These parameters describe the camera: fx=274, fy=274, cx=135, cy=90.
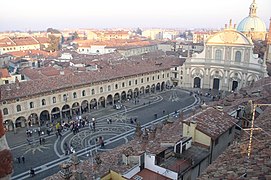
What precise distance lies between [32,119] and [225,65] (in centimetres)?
4056

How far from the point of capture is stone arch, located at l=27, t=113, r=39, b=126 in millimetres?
38312

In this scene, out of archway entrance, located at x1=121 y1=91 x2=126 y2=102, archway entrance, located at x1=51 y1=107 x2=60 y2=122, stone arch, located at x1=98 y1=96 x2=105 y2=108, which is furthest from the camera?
archway entrance, located at x1=121 y1=91 x2=126 y2=102

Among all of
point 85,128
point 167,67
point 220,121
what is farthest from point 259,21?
point 220,121

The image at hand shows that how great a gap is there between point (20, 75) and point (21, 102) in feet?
42.8

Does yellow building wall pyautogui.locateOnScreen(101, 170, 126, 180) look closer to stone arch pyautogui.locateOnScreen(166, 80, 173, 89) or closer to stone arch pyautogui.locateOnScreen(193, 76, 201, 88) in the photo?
stone arch pyautogui.locateOnScreen(166, 80, 173, 89)

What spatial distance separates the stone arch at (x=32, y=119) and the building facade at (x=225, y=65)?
35371mm

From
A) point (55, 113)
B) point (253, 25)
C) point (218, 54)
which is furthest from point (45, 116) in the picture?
point (253, 25)

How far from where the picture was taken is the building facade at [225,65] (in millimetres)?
55500

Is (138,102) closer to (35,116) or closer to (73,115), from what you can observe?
(73,115)

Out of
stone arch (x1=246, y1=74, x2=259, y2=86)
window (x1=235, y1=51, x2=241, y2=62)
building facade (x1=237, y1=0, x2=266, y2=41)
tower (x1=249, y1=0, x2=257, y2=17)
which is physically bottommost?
stone arch (x1=246, y1=74, x2=259, y2=86)

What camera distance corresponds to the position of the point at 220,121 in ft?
60.8

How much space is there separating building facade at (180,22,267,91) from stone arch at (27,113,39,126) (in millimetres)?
35371

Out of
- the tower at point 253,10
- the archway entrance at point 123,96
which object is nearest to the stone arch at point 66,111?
the archway entrance at point 123,96

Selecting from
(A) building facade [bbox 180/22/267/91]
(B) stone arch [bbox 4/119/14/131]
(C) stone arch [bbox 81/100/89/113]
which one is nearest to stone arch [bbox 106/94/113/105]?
(C) stone arch [bbox 81/100/89/113]
